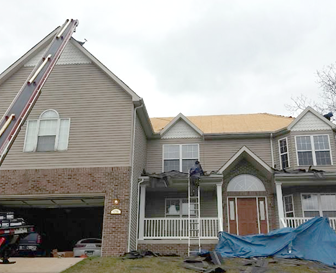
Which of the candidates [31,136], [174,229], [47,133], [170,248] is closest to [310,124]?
[174,229]

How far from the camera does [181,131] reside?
1967 cm

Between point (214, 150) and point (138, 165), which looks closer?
Answer: point (138, 165)

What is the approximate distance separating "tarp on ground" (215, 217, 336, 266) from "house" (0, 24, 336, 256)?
5.31 feet

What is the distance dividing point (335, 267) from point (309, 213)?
537 centimetres

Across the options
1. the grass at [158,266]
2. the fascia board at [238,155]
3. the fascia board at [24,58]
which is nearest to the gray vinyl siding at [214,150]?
the fascia board at [238,155]

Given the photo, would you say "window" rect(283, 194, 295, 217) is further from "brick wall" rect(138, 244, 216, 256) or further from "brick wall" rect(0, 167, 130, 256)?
"brick wall" rect(0, 167, 130, 256)

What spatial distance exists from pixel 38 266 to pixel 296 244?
867 centimetres

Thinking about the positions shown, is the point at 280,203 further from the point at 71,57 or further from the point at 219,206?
the point at 71,57

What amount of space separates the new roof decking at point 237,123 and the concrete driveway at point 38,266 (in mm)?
9824

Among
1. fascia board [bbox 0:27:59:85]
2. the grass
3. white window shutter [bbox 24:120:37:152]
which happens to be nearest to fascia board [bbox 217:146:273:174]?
the grass

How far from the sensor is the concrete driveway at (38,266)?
435 inches

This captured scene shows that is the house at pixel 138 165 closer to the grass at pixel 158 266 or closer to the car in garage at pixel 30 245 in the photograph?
the car in garage at pixel 30 245

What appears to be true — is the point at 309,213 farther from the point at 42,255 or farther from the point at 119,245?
the point at 42,255

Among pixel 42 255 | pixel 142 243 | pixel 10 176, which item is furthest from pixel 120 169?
pixel 42 255
